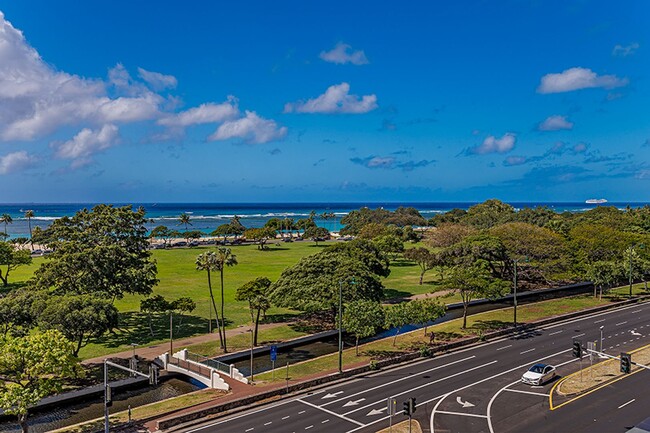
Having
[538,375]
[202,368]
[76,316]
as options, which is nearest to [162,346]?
[202,368]

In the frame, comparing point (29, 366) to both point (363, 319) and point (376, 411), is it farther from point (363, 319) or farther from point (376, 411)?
point (363, 319)

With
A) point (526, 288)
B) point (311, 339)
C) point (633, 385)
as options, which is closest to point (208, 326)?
point (311, 339)

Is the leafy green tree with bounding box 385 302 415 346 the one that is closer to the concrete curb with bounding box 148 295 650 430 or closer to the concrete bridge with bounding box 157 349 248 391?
the concrete curb with bounding box 148 295 650 430

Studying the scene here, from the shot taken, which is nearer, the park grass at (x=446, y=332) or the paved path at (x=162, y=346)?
the park grass at (x=446, y=332)

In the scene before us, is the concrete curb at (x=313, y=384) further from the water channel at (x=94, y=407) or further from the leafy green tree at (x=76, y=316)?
the leafy green tree at (x=76, y=316)

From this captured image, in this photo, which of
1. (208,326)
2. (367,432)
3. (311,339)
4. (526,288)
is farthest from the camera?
(526,288)

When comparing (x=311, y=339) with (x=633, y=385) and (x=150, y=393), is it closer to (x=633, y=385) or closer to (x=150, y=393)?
(x=150, y=393)

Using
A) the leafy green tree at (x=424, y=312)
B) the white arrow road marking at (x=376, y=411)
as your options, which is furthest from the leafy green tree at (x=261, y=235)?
the white arrow road marking at (x=376, y=411)
